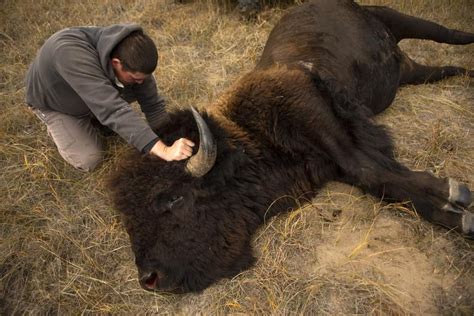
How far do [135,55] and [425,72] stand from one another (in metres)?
3.35

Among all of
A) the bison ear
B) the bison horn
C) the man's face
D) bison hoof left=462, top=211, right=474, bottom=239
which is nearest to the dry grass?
bison hoof left=462, top=211, right=474, bottom=239

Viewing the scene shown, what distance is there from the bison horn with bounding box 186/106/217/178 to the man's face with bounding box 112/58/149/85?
0.83 meters

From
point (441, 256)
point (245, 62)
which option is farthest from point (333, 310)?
point (245, 62)

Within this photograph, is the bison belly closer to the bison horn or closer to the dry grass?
the dry grass

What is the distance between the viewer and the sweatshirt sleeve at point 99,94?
2787 mm

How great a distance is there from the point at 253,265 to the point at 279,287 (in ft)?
0.90

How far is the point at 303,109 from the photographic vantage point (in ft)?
9.64

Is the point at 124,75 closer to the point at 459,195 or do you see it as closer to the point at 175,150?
the point at 175,150

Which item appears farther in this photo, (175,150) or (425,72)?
(425,72)

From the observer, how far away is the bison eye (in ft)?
8.64

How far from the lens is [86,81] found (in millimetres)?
2928

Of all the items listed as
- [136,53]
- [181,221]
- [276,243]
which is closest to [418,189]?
[276,243]

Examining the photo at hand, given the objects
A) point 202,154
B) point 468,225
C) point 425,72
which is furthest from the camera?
point 425,72

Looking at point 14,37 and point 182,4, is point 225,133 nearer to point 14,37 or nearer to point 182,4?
point 182,4
